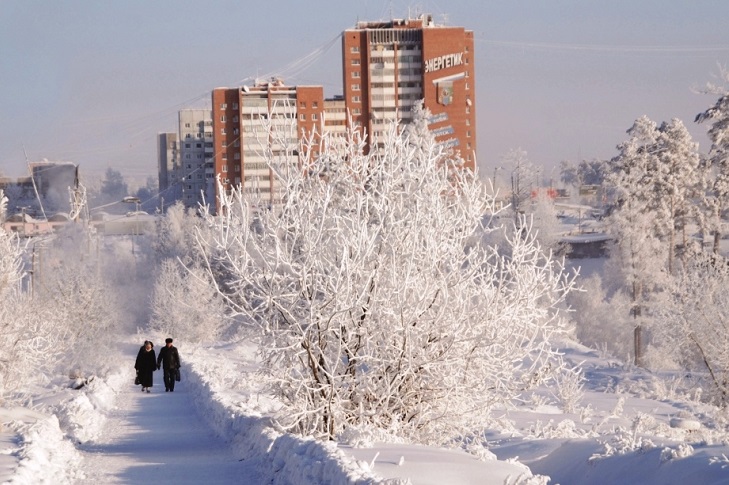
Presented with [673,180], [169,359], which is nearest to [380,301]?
[169,359]

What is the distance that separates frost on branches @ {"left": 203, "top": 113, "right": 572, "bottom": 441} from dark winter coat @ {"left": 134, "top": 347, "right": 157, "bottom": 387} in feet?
37.8

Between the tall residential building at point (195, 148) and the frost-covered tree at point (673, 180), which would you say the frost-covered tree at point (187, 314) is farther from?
the tall residential building at point (195, 148)

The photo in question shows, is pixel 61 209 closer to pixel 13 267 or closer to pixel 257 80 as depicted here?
pixel 257 80

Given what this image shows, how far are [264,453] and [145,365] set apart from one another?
13154 mm

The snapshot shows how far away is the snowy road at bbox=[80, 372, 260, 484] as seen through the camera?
11.2 metres

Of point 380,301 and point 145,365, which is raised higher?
point 380,301

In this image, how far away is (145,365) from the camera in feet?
79.3

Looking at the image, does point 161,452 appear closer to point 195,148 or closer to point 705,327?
point 705,327

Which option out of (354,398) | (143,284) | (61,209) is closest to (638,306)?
(354,398)

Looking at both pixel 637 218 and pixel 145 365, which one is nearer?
pixel 145 365

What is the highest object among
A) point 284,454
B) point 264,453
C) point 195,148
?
point 195,148

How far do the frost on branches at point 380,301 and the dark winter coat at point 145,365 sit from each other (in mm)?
11530

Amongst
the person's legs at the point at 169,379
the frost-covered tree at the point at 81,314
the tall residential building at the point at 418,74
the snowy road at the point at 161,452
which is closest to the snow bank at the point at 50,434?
the snowy road at the point at 161,452

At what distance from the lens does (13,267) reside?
19.8 metres
